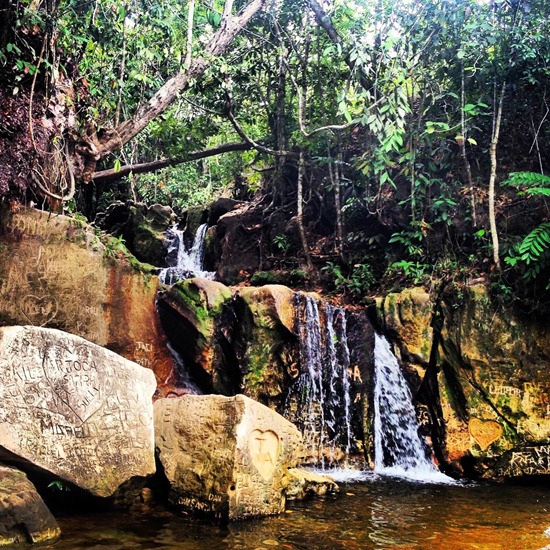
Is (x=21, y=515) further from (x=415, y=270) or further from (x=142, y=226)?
(x=142, y=226)

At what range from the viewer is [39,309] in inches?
282

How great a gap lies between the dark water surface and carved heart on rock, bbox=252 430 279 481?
1.58ft

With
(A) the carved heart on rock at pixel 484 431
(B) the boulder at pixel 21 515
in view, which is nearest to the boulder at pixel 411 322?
(A) the carved heart on rock at pixel 484 431

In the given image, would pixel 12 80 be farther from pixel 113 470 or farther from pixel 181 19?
pixel 113 470

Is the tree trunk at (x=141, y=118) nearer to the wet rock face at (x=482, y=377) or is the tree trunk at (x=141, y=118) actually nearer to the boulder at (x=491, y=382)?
the wet rock face at (x=482, y=377)

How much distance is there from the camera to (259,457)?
5520 millimetres

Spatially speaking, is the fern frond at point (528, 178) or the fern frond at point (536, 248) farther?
the fern frond at point (528, 178)

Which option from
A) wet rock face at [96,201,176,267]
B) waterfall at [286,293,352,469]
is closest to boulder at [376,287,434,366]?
waterfall at [286,293,352,469]

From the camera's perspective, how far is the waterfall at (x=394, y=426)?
795 cm

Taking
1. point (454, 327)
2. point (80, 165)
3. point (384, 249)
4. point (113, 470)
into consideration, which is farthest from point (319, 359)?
point (80, 165)

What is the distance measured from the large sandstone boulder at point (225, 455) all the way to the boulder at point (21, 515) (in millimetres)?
1407

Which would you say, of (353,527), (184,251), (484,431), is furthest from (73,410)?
(184,251)

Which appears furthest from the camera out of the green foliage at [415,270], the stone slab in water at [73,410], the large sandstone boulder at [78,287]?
the green foliage at [415,270]

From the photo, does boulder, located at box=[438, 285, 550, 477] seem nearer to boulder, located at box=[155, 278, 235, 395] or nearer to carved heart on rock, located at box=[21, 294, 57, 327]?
boulder, located at box=[155, 278, 235, 395]
